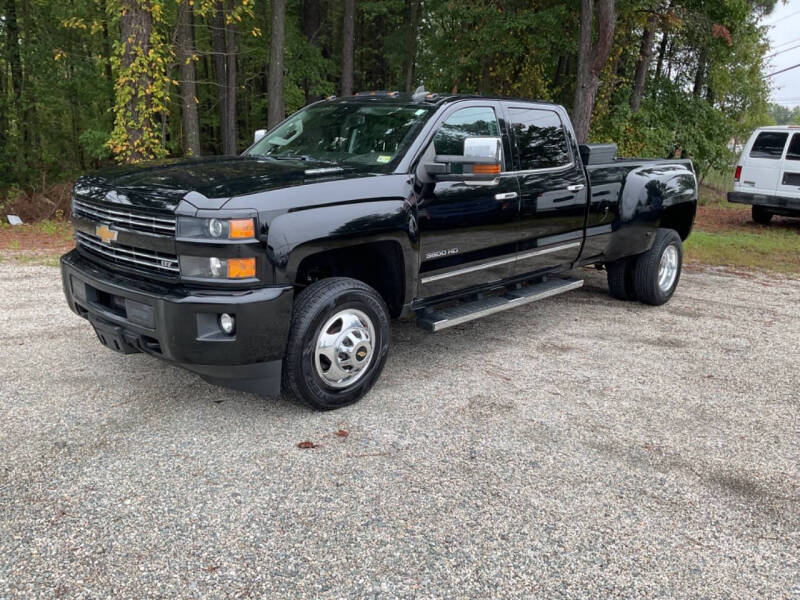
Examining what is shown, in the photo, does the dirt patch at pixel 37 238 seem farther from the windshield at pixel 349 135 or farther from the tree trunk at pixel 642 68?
the tree trunk at pixel 642 68

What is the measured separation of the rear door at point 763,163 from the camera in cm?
1327

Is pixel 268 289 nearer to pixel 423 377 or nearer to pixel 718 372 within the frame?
pixel 423 377

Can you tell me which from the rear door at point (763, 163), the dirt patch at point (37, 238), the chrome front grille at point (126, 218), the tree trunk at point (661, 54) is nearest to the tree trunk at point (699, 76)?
the tree trunk at point (661, 54)

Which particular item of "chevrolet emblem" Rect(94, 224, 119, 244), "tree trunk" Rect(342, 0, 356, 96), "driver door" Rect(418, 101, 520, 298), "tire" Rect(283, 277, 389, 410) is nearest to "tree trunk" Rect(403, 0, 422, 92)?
"tree trunk" Rect(342, 0, 356, 96)

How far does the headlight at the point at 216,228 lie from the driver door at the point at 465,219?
50.6 inches

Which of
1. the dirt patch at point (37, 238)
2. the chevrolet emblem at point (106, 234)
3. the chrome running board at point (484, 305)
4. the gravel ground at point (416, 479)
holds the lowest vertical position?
the dirt patch at point (37, 238)

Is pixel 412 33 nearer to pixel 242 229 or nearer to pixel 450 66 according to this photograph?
pixel 450 66

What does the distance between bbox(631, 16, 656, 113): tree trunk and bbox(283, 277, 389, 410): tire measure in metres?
17.2

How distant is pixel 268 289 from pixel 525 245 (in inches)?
97.4

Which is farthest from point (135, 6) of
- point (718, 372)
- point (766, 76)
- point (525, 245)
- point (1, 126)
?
point (766, 76)

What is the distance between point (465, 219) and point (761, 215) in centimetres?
1287

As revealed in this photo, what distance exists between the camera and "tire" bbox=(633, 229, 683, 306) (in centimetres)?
674

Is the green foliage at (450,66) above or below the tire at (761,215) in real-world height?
above

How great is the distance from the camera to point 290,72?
68.4 ft
